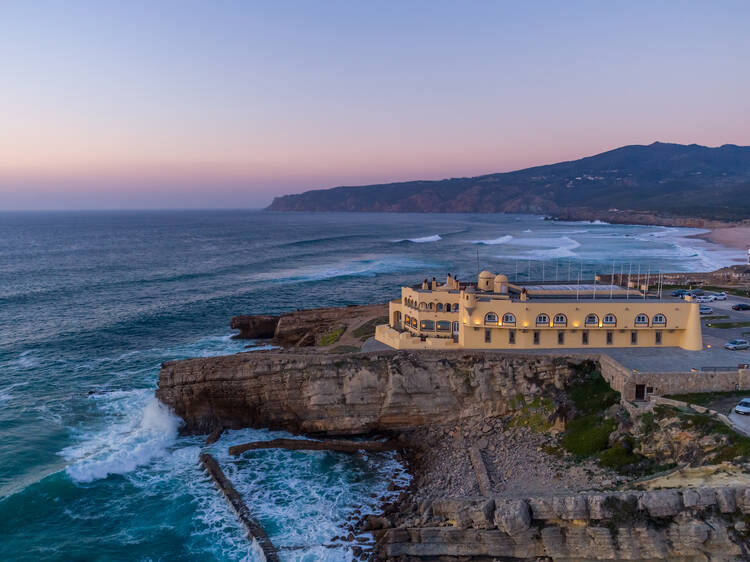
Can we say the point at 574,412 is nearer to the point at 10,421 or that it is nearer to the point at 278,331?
the point at 278,331

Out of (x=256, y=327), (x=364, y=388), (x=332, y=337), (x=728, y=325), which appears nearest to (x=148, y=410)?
(x=364, y=388)

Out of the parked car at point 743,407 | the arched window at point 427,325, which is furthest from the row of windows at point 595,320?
the parked car at point 743,407

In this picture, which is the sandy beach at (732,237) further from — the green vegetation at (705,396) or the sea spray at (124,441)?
the sea spray at (124,441)

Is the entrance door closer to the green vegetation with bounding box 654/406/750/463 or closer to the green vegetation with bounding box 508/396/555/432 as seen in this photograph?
the green vegetation with bounding box 654/406/750/463

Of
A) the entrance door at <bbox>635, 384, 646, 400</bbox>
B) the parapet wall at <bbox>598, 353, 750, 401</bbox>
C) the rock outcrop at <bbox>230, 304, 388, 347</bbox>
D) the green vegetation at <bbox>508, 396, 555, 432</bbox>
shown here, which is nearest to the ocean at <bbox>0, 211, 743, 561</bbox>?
the rock outcrop at <bbox>230, 304, 388, 347</bbox>

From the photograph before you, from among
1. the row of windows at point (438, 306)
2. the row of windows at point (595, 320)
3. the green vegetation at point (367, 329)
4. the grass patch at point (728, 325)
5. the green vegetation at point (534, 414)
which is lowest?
the green vegetation at point (534, 414)

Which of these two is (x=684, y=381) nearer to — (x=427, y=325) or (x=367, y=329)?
(x=427, y=325)

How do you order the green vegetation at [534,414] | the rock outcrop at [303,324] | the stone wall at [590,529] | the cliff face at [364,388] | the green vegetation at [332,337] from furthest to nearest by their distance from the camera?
the rock outcrop at [303,324]
the green vegetation at [332,337]
the cliff face at [364,388]
the green vegetation at [534,414]
the stone wall at [590,529]
